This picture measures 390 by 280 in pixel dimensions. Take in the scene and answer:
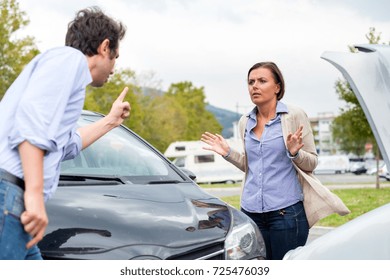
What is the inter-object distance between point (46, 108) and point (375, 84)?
127 cm

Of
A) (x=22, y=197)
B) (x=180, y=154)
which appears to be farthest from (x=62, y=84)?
A: (x=180, y=154)

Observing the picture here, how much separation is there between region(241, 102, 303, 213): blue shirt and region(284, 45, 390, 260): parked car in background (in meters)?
1.31

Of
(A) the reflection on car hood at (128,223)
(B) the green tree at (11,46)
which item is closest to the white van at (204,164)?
(B) the green tree at (11,46)

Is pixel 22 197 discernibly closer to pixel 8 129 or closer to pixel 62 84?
pixel 8 129

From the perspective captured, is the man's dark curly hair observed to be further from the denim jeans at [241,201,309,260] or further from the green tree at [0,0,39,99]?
the green tree at [0,0,39,99]

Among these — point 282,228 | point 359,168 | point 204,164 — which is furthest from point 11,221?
point 359,168

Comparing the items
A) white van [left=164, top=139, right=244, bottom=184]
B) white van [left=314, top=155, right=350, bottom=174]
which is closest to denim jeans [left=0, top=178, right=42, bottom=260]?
white van [left=164, top=139, right=244, bottom=184]

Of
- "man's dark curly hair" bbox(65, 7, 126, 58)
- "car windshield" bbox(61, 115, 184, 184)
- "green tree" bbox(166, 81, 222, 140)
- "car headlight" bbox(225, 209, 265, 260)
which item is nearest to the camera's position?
"man's dark curly hair" bbox(65, 7, 126, 58)

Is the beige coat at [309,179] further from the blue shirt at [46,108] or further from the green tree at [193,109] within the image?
the green tree at [193,109]

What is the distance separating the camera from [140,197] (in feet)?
11.5

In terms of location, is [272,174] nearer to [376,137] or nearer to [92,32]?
[376,137]

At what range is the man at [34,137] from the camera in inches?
85.1

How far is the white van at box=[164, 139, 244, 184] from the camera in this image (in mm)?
37719

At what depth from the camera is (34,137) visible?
7.07ft
